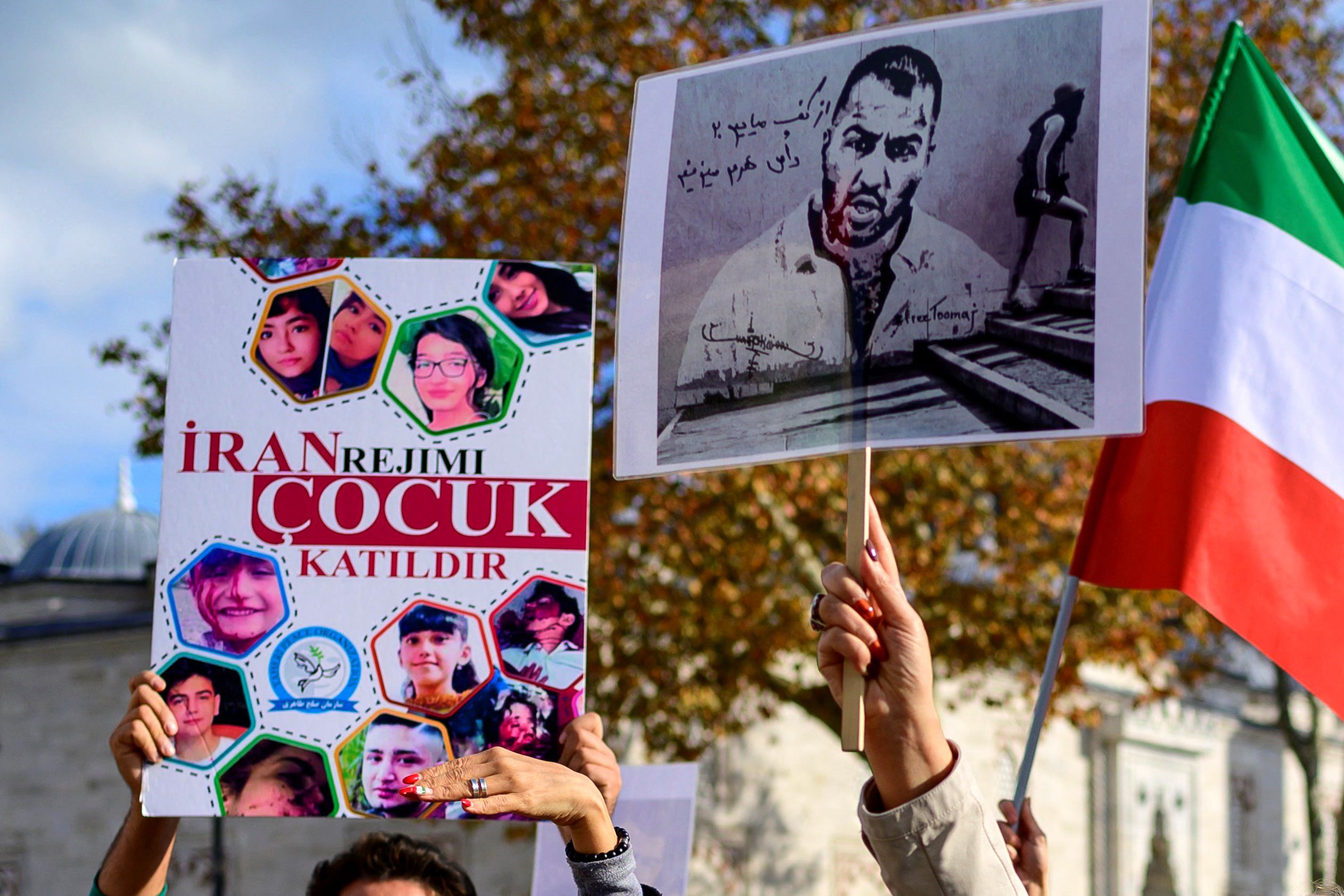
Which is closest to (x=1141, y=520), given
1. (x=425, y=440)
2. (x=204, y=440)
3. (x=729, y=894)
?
(x=425, y=440)

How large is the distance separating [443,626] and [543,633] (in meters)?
0.20

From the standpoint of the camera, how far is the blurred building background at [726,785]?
20172 millimetres

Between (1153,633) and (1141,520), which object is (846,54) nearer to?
(1141,520)

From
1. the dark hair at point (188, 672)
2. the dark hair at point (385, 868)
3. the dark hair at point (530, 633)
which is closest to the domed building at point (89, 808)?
the dark hair at point (385, 868)

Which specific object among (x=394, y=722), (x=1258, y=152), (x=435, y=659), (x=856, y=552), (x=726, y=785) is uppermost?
(x=1258, y=152)

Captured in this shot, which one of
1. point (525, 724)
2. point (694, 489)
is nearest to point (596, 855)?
point (525, 724)

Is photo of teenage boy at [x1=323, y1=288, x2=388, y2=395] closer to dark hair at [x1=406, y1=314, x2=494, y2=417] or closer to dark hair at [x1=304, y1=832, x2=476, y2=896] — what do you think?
dark hair at [x1=406, y1=314, x2=494, y2=417]

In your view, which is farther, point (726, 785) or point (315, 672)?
point (726, 785)

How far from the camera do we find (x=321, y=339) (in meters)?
3.10

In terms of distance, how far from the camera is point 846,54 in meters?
2.65

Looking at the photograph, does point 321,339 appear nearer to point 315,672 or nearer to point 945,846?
point 315,672

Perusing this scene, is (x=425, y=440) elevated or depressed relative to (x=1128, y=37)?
depressed

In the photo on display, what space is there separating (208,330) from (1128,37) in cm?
185

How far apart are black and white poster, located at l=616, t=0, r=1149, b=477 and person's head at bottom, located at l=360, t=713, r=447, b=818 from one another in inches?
27.5
